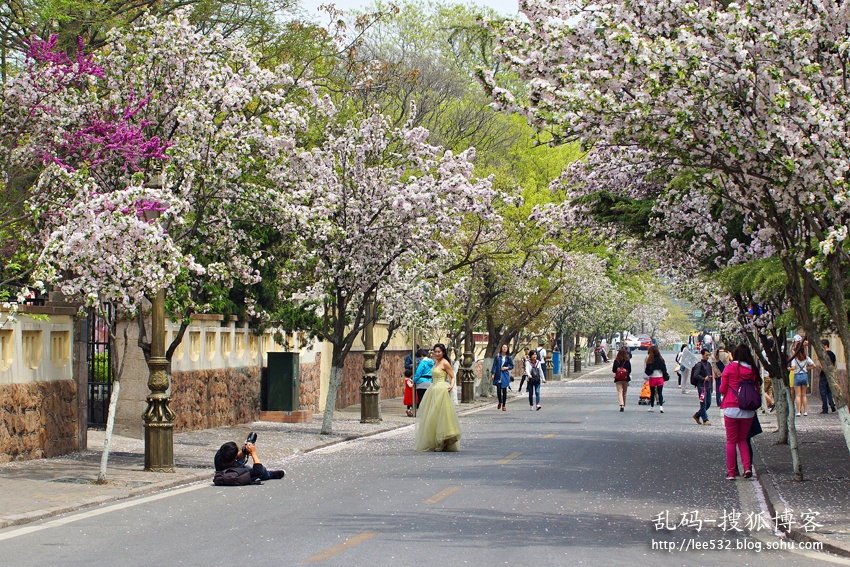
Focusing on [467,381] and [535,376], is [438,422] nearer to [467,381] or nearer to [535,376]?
[535,376]

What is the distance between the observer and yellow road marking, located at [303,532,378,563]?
9.48 meters

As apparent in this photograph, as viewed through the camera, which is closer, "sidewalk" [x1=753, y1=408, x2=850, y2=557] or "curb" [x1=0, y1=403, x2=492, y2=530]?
"sidewalk" [x1=753, y1=408, x2=850, y2=557]

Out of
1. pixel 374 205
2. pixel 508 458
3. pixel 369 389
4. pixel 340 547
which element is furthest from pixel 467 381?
pixel 340 547

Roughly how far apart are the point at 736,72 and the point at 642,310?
12034 centimetres

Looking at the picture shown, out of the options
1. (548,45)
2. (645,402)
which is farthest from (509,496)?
(645,402)

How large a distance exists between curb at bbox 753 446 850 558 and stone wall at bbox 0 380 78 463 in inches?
392

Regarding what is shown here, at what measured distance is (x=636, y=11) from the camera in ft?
44.9

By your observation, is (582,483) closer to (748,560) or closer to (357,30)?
(748,560)

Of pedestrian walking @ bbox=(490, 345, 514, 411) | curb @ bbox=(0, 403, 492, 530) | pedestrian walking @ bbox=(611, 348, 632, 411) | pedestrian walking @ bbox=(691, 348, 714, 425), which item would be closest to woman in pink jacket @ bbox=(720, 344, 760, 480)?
curb @ bbox=(0, 403, 492, 530)

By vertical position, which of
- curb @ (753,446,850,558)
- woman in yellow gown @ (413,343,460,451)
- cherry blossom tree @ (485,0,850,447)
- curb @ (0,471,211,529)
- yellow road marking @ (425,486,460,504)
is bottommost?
curb @ (753,446,850,558)

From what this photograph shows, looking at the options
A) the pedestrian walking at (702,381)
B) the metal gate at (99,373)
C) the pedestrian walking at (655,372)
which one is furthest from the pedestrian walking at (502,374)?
the metal gate at (99,373)

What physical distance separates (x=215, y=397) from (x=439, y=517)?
1443 centimetres

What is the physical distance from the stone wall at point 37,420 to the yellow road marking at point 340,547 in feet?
25.6

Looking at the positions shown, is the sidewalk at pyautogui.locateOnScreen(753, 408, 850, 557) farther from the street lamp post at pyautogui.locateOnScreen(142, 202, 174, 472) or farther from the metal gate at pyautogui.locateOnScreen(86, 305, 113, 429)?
the metal gate at pyautogui.locateOnScreen(86, 305, 113, 429)
